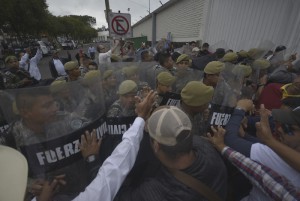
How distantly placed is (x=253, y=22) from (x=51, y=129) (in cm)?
1008

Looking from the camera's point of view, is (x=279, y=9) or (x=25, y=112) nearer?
(x=25, y=112)

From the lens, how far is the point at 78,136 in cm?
177

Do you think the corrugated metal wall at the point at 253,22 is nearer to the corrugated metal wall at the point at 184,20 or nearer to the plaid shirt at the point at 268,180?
the corrugated metal wall at the point at 184,20

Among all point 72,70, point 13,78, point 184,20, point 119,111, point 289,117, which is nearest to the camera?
point 289,117

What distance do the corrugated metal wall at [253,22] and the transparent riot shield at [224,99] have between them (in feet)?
21.0

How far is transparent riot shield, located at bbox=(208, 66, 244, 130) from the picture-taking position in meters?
2.55

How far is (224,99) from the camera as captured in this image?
104 inches

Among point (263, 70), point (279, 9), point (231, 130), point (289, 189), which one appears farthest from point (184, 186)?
point (279, 9)

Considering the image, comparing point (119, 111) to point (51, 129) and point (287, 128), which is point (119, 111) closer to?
point (51, 129)

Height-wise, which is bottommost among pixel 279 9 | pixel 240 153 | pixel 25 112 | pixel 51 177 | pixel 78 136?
pixel 51 177

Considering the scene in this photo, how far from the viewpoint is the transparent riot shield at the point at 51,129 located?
165 centimetres

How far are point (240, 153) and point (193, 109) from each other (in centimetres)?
69

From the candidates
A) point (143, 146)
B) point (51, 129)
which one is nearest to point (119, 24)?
point (143, 146)

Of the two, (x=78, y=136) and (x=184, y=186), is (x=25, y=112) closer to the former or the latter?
(x=78, y=136)
